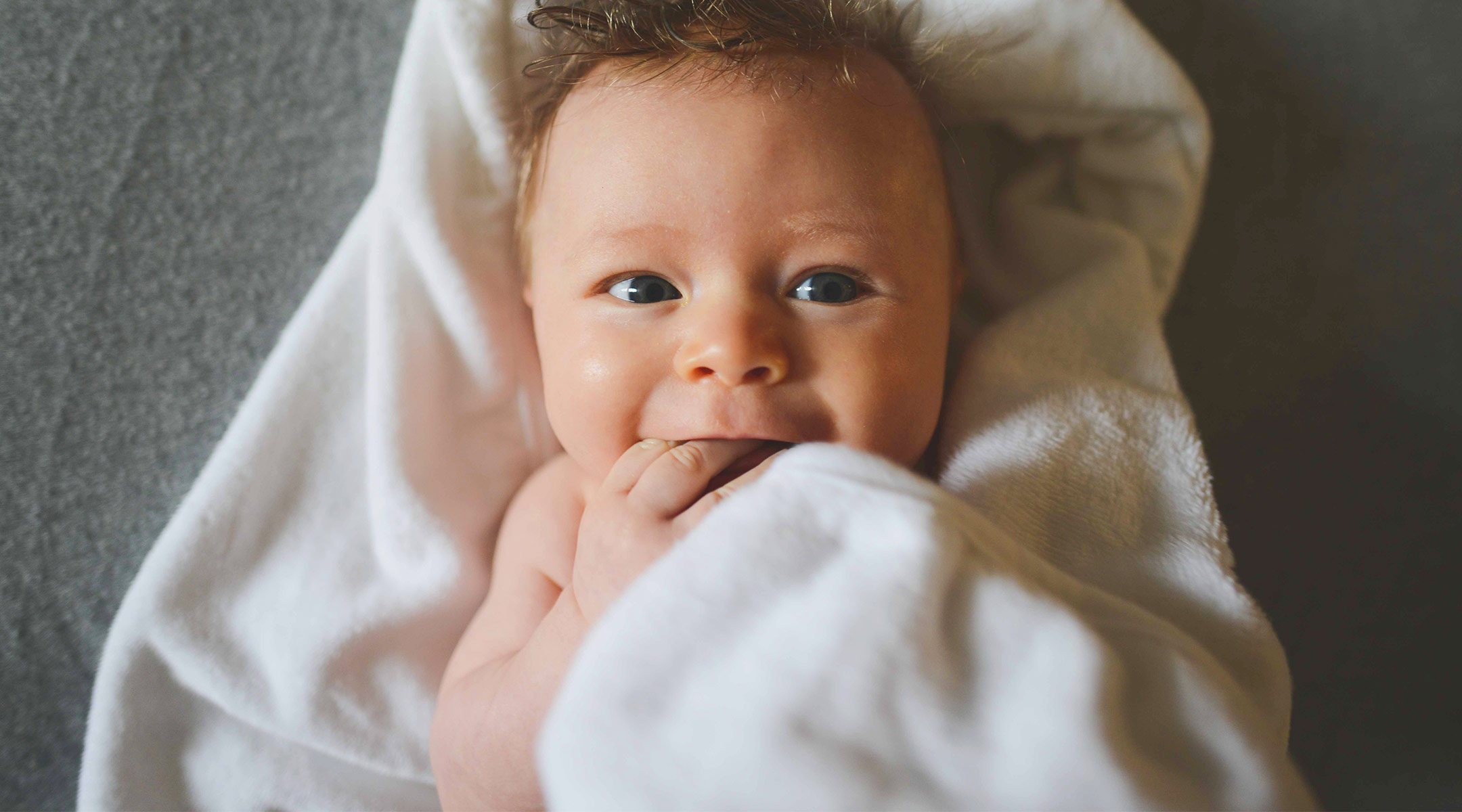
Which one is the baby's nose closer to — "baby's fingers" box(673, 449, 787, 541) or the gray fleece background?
"baby's fingers" box(673, 449, 787, 541)

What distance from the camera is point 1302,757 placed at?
1.06m

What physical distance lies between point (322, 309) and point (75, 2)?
17.2 inches

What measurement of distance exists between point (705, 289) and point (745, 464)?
17cm

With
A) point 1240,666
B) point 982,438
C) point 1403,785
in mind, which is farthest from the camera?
point 1403,785

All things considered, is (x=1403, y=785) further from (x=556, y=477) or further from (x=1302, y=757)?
(x=556, y=477)

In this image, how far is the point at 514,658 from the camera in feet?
2.46

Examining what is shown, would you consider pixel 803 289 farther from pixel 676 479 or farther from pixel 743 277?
pixel 676 479

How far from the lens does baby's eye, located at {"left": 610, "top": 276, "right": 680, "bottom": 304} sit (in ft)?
2.43

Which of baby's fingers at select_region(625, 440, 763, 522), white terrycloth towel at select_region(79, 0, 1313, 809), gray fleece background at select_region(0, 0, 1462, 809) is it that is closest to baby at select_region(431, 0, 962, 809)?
baby's fingers at select_region(625, 440, 763, 522)

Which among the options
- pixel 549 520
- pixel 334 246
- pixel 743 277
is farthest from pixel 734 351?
pixel 334 246

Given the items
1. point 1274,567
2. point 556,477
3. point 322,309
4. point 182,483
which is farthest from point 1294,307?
point 182,483

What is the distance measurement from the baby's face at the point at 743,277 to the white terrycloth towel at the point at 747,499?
108 mm

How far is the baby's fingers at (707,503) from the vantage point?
663 millimetres

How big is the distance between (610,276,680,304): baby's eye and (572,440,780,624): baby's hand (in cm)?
14
